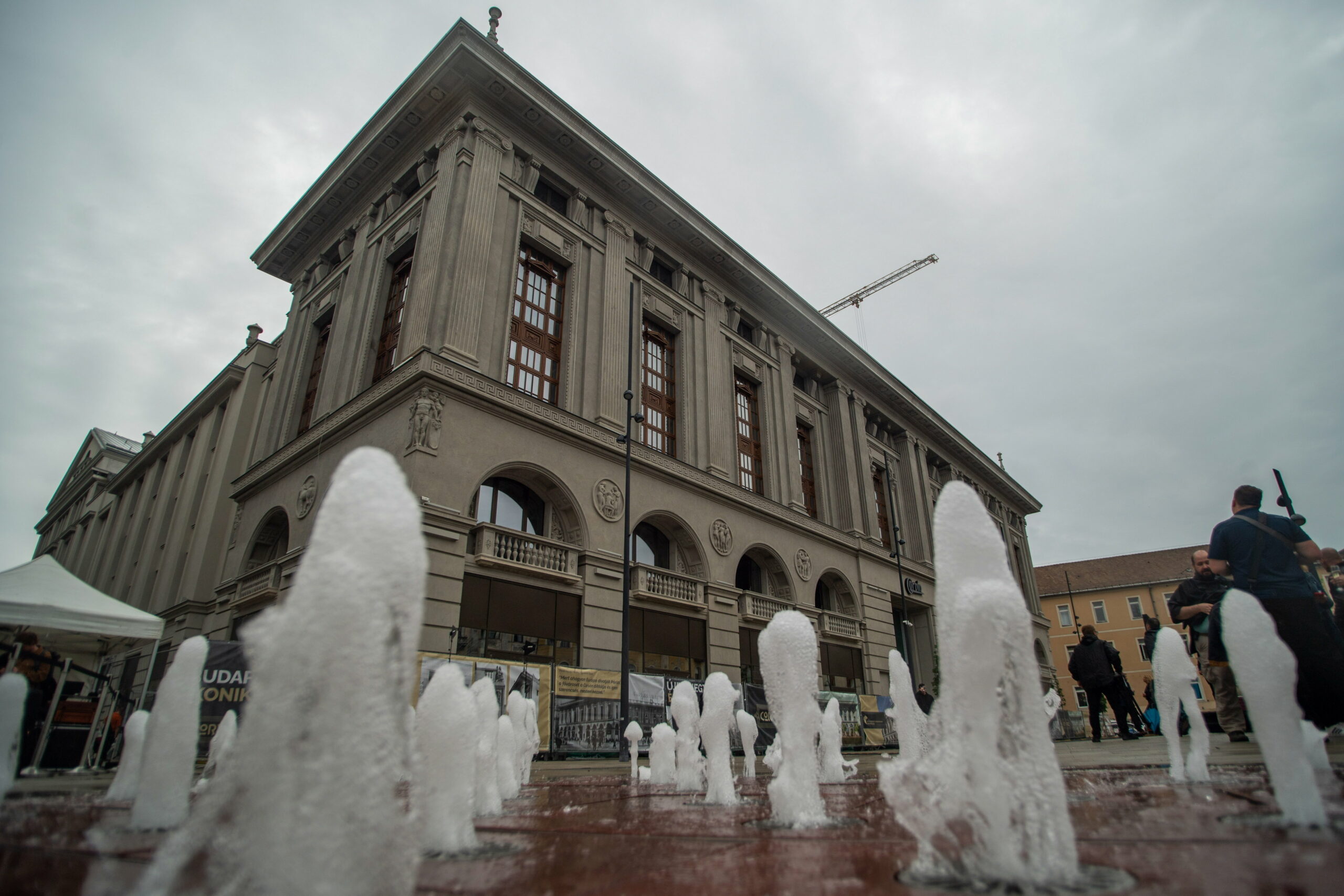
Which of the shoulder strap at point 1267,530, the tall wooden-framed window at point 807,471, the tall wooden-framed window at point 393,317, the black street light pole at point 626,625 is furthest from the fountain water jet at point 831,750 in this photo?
the tall wooden-framed window at point 807,471

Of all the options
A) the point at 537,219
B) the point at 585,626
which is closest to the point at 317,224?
the point at 537,219

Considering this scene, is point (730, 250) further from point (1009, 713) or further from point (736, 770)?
point (1009, 713)

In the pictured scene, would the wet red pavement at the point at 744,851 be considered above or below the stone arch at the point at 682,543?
below

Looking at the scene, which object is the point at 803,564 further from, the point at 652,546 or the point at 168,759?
the point at 168,759

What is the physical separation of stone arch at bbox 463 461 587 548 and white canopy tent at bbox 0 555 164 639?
8.46 metres

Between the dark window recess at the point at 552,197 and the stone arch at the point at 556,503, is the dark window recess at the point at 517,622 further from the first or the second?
the dark window recess at the point at 552,197

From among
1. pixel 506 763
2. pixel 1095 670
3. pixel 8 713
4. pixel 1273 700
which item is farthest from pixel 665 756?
pixel 1095 670

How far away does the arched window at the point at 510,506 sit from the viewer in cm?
1667

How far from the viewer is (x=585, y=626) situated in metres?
16.3

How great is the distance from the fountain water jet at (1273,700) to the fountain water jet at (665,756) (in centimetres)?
521

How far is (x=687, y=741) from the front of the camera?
6441 millimetres

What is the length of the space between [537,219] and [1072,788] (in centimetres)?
1873

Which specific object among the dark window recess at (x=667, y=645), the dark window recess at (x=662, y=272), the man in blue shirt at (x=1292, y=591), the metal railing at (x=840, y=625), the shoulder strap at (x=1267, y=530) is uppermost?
the dark window recess at (x=662, y=272)

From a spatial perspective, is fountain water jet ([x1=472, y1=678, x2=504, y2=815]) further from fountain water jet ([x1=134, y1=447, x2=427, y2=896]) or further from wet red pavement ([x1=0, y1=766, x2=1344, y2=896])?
fountain water jet ([x1=134, y1=447, x2=427, y2=896])
